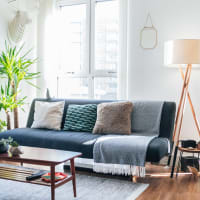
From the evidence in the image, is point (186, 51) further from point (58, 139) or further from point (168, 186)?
point (58, 139)

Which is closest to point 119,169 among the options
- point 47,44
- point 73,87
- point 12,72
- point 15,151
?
point 15,151

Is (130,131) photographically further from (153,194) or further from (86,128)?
(153,194)

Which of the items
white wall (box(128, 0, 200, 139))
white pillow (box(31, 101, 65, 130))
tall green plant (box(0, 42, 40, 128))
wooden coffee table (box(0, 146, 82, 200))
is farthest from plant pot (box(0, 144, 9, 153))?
white wall (box(128, 0, 200, 139))

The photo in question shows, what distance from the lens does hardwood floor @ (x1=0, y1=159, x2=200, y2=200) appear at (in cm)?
271

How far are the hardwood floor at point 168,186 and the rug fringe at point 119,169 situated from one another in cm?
18

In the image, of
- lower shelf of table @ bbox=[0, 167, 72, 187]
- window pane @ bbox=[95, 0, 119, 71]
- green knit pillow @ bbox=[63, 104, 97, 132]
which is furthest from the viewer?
window pane @ bbox=[95, 0, 119, 71]

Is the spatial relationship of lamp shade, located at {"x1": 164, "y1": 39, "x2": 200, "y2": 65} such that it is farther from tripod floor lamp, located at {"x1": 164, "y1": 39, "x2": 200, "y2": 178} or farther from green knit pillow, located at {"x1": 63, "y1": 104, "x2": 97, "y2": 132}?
green knit pillow, located at {"x1": 63, "y1": 104, "x2": 97, "y2": 132}

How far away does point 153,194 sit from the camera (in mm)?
2760

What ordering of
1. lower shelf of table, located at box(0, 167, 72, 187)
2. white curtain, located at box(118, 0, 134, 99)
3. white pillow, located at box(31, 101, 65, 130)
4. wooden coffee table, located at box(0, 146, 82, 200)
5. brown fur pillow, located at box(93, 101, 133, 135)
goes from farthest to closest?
white curtain, located at box(118, 0, 134, 99), white pillow, located at box(31, 101, 65, 130), brown fur pillow, located at box(93, 101, 133, 135), lower shelf of table, located at box(0, 167, 72, 187), wooden coffee table, located at box(0, 146, 82, 200)

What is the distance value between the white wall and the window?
0.52m

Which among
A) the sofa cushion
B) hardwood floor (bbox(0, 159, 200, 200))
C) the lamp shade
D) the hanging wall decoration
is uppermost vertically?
the hanging wall decoration

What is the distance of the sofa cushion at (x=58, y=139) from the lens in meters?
3.23

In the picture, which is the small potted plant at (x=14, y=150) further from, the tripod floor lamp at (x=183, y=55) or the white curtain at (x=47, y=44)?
the white curtain at (x=47, y=44)

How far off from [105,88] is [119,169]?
185cm
